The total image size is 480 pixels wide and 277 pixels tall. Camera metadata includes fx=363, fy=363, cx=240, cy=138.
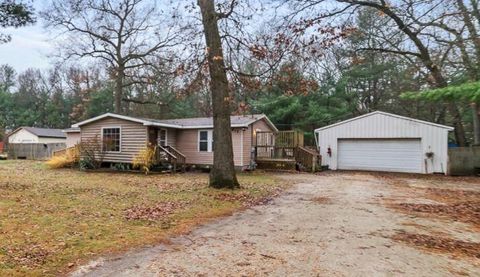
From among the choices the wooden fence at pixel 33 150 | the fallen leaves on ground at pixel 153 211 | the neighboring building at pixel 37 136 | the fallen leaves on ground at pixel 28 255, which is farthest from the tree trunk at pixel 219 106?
the neighboring building at pixel 37 136

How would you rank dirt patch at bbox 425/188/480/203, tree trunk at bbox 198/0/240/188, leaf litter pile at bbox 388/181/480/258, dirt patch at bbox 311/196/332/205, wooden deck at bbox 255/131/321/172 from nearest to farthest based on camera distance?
leaf litter pile at bbox 388/181/480/258 → dirt patch at bbox 311/196/332/205 → dirt patch at bbox 425/188/480/203 → tree trunk at bbox 198/0/240/188 → wooden deck at bbox 255/131/321/172

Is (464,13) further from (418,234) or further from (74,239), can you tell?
(74,239)

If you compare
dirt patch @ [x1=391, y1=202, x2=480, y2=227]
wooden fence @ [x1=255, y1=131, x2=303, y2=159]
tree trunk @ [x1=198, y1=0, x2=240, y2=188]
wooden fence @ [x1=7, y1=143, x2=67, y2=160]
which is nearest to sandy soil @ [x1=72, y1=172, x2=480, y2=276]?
dirt patch @ [x1=391, y1=202, x2=480, y2=227]

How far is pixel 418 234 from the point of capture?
5883 mm

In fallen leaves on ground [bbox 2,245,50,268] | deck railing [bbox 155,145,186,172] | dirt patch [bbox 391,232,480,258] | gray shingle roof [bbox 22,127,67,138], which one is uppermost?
gray shingle roof [bbox 22,127,67,138]

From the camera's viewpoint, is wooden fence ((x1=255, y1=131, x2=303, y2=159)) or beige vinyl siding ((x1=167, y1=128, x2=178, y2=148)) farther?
wooden fence ((x1=255, y1=131, x2=303, y2=159))

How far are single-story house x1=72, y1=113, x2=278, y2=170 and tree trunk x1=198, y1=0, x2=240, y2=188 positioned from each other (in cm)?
711

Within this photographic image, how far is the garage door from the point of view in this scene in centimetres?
1834

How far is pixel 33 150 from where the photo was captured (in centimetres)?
3045

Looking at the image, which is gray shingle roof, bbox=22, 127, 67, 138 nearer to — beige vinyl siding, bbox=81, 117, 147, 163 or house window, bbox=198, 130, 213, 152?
beige vinyl siding, bbox=81, 117, 147, 163

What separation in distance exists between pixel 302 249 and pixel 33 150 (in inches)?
1234

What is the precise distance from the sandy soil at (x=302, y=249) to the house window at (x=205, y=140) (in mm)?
11002

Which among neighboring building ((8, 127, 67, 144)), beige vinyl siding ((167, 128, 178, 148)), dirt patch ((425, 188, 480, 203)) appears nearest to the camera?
dirt patch ((425, 188, 480, 203))

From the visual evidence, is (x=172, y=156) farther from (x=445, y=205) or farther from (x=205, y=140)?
(x=445, y=205)
